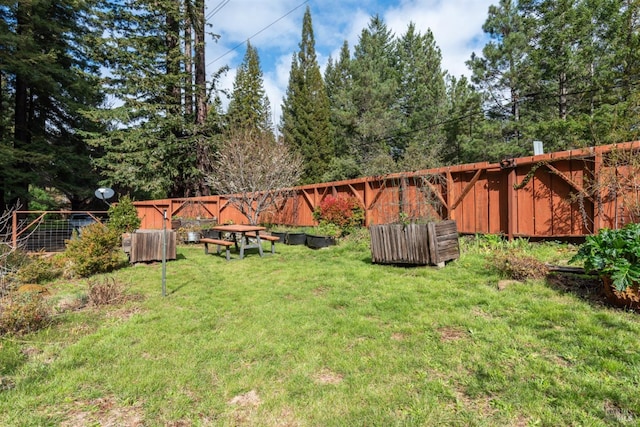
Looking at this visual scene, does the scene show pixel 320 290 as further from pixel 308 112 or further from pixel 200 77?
Result: pixel 308 112

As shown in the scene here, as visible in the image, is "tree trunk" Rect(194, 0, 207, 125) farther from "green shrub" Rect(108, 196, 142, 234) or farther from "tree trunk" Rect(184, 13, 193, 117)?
"green shrub" Rect(108, 196, 142, 234)

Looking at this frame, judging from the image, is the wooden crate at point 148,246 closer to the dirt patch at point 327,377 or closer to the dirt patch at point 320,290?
the dirt patch at point 320,290

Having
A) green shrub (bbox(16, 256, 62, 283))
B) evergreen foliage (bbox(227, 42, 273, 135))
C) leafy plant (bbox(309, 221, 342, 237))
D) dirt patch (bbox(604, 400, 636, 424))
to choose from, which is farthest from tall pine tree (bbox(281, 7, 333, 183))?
dirt patch (bbox(604, 400, 636, 424))

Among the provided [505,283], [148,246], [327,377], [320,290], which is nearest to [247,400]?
[327,377]

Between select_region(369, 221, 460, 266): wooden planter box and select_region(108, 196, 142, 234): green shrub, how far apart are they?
28.9ft

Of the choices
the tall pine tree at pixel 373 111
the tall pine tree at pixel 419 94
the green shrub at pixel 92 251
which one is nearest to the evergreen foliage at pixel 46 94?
the green shrub at pixel 92 251

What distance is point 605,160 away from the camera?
5133mm

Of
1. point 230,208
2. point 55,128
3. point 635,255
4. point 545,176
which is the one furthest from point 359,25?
point 635,255

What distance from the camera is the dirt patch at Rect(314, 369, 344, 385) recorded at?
243cm

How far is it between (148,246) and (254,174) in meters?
5.57

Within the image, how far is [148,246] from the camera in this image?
7.71m

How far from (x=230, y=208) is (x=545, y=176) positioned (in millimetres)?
13023

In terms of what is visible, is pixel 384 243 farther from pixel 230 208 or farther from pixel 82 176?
pixel 82 176

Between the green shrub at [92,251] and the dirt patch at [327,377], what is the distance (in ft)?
20.4
